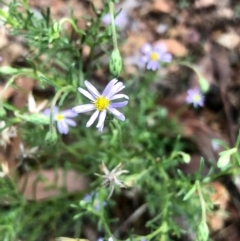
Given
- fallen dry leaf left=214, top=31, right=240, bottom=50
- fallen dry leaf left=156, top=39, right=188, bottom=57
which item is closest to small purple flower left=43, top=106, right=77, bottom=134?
fallen dry leaf left=156, top=39, right=188, bottom=57

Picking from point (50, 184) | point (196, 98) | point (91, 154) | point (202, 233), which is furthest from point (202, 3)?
point (202, 233)

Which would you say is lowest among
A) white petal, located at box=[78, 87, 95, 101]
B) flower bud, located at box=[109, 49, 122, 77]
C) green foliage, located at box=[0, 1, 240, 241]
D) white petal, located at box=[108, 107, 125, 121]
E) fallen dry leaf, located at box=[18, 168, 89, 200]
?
fallen dry leaf, located at box=[18, 168, 89, 200]

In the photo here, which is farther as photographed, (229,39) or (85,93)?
(229,39)

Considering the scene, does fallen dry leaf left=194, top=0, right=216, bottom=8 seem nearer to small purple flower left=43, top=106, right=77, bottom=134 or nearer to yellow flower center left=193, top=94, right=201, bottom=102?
yellow flower center left=193, top=94, right=201, bottom=102

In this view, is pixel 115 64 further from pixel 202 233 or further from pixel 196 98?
pixel 196 98

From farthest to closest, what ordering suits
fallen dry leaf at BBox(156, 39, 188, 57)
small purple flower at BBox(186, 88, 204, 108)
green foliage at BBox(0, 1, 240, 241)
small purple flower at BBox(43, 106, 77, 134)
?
fallen dry leaf at BBox(156, 39, 188, 57)
small purple flower at BBox(186, 88, 204, 108)
small purple flower at BBox(43, 106, 77, 134)
green foliage at BBox(0, 1, 240, 241)

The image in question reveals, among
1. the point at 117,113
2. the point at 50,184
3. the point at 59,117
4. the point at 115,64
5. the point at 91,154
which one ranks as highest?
the point at 115,64

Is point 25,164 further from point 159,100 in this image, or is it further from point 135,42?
point 135,42

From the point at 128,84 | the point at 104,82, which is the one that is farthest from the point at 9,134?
the point at 104,82

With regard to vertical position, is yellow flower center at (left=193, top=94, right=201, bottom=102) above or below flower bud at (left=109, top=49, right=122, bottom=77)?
below

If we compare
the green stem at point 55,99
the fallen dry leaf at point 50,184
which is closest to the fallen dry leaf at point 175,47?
the fallen dry leaf at point 50,184

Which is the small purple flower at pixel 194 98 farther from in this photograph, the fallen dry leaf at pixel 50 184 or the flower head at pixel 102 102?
the flower head at pixel 102 102
